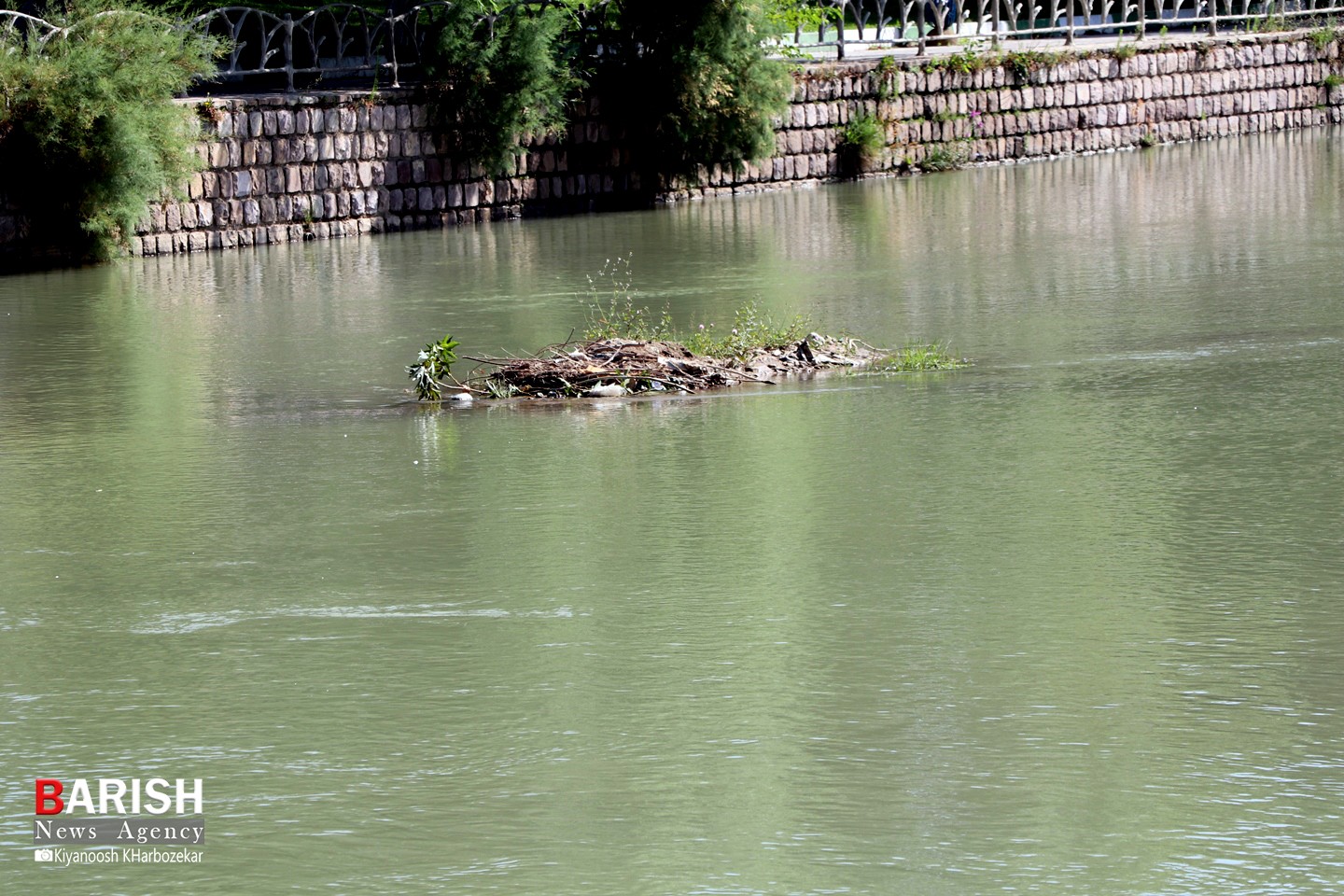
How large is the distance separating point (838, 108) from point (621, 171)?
13.8 feet

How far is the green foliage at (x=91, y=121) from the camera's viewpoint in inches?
817

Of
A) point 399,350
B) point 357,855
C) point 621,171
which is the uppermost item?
point 621,171

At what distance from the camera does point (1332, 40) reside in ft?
125

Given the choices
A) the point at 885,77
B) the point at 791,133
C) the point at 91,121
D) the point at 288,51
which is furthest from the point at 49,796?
the point at 885,77

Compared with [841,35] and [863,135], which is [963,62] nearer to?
[841,35]

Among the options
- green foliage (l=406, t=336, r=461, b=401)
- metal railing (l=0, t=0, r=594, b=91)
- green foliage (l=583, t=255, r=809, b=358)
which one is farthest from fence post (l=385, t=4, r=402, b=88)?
green foliage (l=406, t=336, r=461, b=401)

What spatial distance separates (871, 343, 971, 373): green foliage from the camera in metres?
12.8

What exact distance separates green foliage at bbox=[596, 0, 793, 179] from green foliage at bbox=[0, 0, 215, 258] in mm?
6980

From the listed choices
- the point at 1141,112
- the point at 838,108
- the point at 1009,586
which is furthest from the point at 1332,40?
the point at 1009,586

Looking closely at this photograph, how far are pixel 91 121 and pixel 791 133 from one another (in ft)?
38.3

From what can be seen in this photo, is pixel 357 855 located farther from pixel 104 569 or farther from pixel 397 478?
pixel 397 478

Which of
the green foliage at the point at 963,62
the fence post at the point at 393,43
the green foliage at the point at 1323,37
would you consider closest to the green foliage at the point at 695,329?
the fence post at the point at 393,43

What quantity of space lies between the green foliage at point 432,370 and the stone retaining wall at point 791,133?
432 inches

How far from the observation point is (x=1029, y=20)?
121ft
